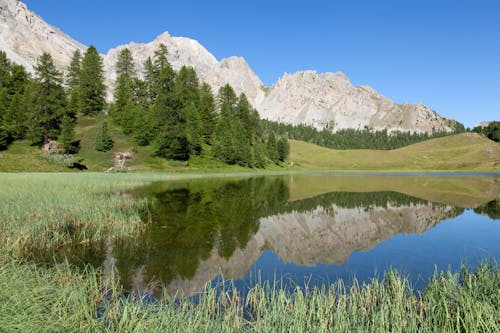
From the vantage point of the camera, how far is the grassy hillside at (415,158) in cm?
14438

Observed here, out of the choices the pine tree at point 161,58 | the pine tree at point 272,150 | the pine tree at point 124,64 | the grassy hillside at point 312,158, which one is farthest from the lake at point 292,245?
the pine tree at point 272,150

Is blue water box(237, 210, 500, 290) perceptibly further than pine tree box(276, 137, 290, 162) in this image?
No

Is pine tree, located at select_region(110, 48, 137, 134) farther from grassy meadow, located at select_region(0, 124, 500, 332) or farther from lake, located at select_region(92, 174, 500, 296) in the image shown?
lake, located at select_region(92, 174, 500, 296)

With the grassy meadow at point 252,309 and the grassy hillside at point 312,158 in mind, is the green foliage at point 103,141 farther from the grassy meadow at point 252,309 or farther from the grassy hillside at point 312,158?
the grassy meadow at point 252,309

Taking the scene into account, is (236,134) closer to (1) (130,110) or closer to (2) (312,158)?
(1) (130,110)

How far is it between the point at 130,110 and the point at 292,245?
71.7 meters

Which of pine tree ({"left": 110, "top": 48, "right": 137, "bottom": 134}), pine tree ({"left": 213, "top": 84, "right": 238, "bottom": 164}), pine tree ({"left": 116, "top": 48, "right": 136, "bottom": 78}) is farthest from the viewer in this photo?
pine tree ({"left": 116, "top": 48, "right": 136, "bottom": 78})

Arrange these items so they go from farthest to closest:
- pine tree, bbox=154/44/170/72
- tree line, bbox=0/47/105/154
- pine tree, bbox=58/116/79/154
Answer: pine tree, bbox=154/44/170/72 < tree line, bbox=0/47/105/154 < pine tree, bbox=58/116/79/154

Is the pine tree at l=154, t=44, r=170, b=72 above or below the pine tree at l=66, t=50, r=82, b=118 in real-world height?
above

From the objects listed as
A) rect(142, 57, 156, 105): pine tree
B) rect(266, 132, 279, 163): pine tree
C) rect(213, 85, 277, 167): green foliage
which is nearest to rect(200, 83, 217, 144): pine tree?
rect(213, 85, 277, 167): green foliage

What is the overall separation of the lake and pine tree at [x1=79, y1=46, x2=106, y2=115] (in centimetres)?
6803

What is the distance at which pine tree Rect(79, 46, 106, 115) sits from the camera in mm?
82938

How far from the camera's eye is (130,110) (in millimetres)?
78188

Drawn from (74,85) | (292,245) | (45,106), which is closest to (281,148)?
(74,85)
